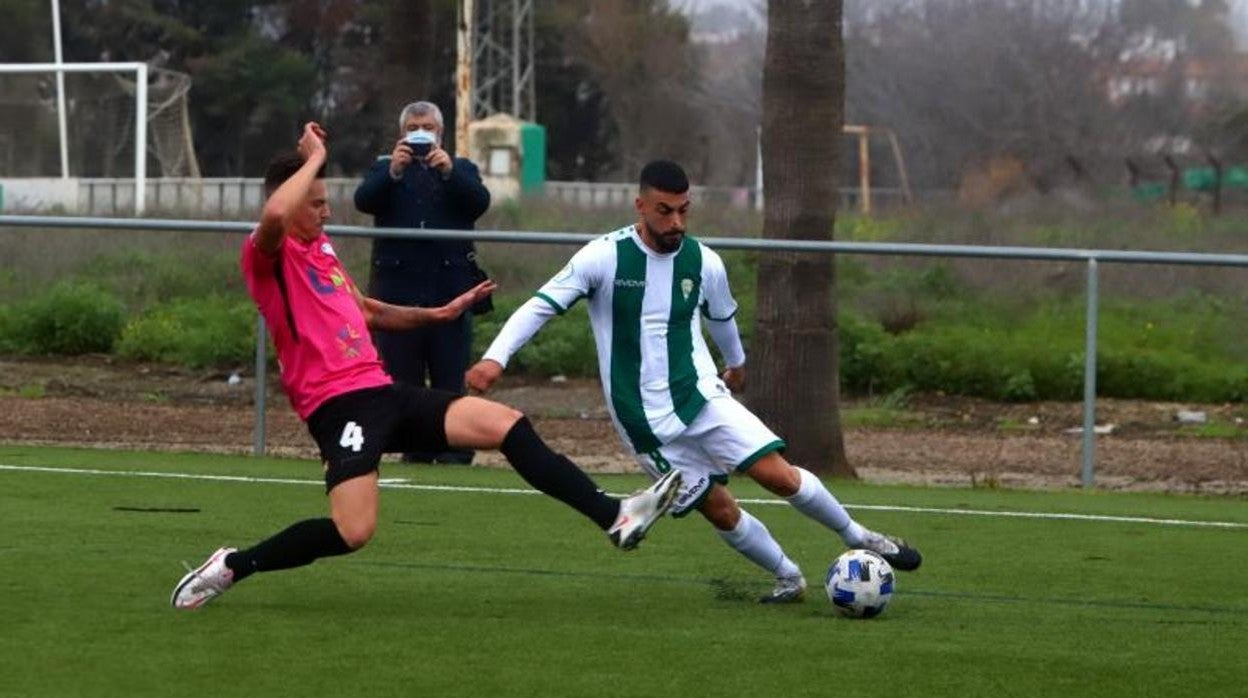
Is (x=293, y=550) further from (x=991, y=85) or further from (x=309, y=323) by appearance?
(x=991, y=85)

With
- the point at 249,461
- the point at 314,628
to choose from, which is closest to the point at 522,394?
the point at 249,461

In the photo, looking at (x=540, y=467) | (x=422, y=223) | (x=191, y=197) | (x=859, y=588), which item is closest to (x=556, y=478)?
(x=540, y=467)

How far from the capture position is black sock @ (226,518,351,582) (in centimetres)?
804

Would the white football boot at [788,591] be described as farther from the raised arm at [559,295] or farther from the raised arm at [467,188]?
the raised arm at [467,188]

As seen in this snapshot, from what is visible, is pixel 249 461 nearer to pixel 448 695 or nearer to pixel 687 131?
pixel 448 695

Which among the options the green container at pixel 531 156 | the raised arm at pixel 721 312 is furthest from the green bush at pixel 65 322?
the green container at pixel 531 156

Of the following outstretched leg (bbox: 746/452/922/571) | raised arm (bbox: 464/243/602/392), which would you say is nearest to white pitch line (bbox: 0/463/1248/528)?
outstretched leg (bbox: 746/452/922/571)

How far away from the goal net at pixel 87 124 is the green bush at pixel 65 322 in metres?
21.6

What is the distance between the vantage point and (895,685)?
6934mm

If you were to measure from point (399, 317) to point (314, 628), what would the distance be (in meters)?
1.41

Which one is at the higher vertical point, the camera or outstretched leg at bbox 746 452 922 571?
the camera

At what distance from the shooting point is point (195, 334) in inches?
648

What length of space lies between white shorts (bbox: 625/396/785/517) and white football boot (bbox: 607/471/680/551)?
0.50 meters

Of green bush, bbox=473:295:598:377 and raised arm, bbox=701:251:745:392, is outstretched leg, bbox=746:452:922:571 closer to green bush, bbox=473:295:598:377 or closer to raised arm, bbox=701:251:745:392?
raised arm, bbox=701:251:745:392
